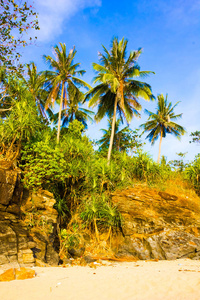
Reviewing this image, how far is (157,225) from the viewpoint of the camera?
10227 millimetres

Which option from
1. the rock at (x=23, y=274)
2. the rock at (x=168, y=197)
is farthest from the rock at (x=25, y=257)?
the rock at (x=168, y=197)

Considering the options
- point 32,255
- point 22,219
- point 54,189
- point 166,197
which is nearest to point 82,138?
point 54,189

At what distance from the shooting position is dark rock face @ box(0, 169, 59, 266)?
21.9 feet

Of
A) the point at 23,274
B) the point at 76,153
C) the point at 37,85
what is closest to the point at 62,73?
the point at 37,85

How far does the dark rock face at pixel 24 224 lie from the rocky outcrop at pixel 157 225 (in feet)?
11.0

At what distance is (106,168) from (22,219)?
510cm

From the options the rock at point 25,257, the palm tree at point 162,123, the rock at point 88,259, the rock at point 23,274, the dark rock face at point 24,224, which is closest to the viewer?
the rock at point 23,274

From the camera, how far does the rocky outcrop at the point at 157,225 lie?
9234 mm

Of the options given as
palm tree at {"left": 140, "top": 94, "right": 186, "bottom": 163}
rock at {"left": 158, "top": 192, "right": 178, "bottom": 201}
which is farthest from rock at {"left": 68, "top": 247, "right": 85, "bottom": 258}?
palm tree at {"left": 140, "top": 94, "right": 186, "bottom": 163}

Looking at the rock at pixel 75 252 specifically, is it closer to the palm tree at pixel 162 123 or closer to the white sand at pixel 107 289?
the white sand at pixel 107 289

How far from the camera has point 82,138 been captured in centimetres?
1625

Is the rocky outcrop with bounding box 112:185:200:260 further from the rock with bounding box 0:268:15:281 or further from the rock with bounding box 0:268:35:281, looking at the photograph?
the rock with bounding box 0:268:15:281

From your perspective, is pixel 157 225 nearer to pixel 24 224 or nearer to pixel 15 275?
pixel 24 224

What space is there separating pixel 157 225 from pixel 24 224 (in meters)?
5.93
